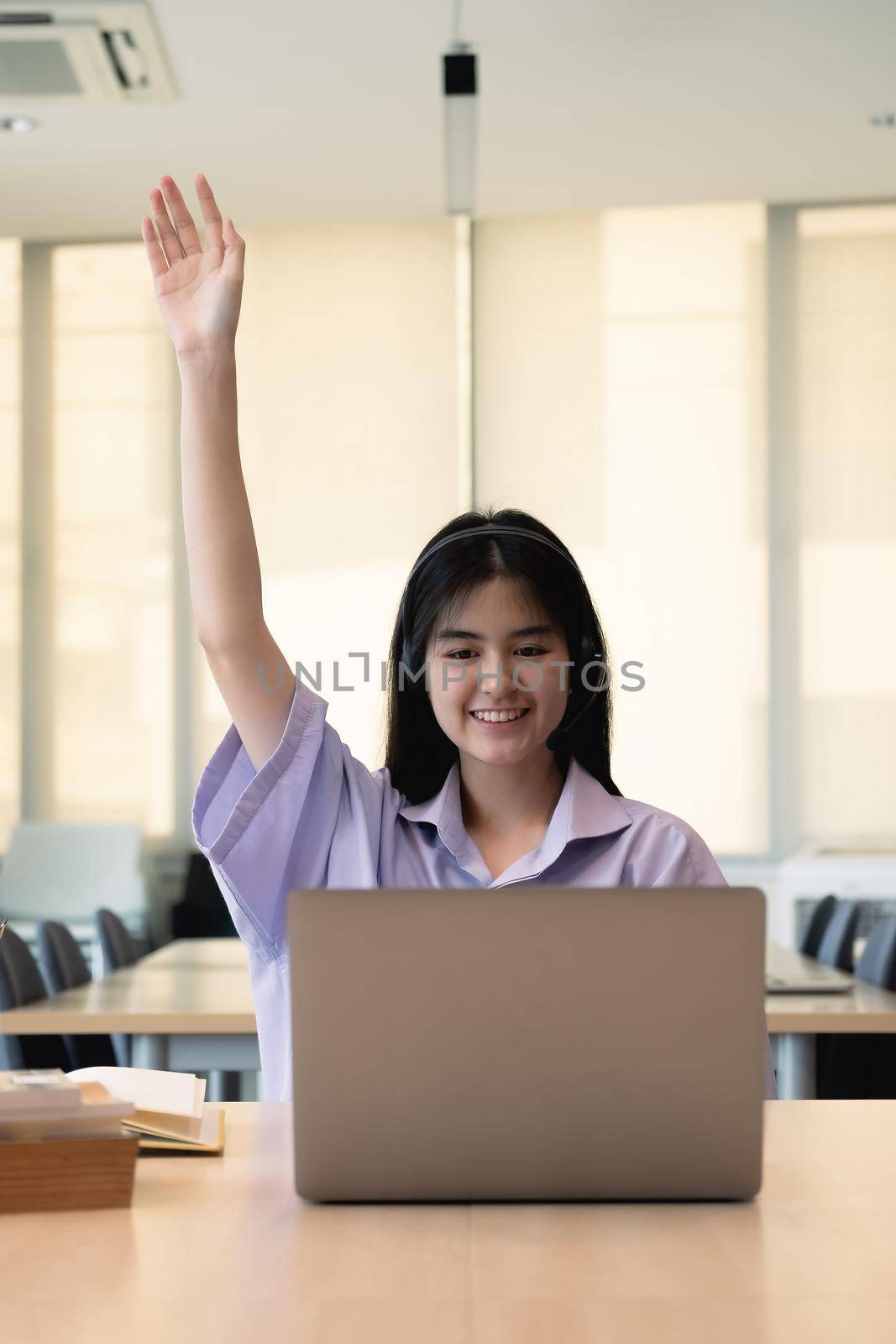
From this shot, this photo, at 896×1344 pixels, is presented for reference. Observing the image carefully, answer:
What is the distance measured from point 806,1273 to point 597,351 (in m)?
6.30

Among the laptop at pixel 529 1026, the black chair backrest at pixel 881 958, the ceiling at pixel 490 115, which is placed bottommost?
the black chair backrest at pixel 881 958

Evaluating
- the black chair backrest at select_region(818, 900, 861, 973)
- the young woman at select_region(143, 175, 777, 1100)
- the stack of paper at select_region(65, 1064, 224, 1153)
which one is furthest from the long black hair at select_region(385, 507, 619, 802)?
the black chair backrest at select_region(818, 900, 861, 973)

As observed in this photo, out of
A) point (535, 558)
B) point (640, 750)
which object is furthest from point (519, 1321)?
point (640, 750)

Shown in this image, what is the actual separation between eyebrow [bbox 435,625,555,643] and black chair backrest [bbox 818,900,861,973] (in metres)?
2.71

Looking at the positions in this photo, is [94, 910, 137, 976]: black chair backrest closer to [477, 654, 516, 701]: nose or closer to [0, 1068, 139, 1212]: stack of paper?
[477, 654, 516, 701]: nose

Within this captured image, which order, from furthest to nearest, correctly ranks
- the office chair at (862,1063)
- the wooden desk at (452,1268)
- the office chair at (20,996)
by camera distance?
1. the office chair at (862,1063)
2. the office chair at (20,996)
3. the wooden desk at (452,1268)

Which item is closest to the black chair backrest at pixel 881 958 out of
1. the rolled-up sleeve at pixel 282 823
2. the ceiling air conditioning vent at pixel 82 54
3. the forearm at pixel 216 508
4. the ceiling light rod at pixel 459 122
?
the rolled-up sleeve at pixel 282 823

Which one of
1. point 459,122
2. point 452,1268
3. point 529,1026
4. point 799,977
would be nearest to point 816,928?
point 799,977

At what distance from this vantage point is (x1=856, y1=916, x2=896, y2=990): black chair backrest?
335 centimetres

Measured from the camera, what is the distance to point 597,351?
692 centimetres

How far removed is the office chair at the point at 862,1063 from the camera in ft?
10.7

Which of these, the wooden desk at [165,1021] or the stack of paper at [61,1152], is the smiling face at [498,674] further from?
the wooden desk at [165,1021]

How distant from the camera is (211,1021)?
2861mm

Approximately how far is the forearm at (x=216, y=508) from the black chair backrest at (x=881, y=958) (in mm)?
2227
